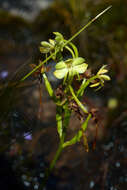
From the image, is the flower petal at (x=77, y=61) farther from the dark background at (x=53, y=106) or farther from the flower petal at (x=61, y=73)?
the dark background at (x=53, y=106)

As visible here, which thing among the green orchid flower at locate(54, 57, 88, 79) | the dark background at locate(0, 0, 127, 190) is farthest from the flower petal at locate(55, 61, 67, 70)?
the dark background at locate(0, 0, 127, 190)

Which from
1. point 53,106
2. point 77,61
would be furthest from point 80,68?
point 53,106

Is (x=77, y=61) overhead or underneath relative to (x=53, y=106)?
overhead

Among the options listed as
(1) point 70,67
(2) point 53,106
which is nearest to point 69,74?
(1) point 70,67

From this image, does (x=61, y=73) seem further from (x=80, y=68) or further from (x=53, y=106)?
(x=53, y=106)

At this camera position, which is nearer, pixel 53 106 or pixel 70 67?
pixel 70 67

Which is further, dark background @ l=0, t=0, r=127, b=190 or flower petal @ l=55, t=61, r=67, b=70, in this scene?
dark background @ l=0, t=0, r=127, b=190

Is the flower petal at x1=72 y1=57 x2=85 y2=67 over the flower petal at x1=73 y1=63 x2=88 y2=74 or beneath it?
over

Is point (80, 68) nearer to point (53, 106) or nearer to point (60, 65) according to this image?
point (60, 65)

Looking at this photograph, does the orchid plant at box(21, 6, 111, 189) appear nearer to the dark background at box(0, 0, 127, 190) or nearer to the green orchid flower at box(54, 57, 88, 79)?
the green orchid flower at box(54, 57, 88, 79)
